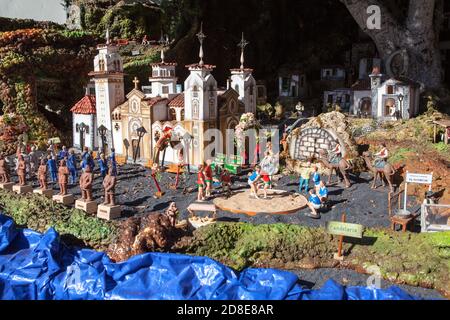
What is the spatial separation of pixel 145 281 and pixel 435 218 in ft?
27.9

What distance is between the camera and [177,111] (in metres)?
22.0

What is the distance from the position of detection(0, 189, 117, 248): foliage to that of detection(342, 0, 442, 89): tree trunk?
2439cm

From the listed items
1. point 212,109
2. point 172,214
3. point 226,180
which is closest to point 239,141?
point 212,109

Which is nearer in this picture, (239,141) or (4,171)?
(4,171)

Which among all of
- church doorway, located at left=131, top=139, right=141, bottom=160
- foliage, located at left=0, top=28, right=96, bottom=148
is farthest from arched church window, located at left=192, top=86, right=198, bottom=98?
foliage, located at left=0, top=28, right=96, bottom=148

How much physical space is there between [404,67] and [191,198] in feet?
70.0

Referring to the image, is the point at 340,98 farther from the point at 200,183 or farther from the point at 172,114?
the point at 200,183

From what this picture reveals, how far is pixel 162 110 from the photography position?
22.4 metres

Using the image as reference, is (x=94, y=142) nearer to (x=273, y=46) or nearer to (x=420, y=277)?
(x=420, y=277)

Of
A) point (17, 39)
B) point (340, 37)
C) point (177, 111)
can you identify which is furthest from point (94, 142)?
point (340, 37)

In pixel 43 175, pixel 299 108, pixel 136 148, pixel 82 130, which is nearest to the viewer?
pixel 43 175

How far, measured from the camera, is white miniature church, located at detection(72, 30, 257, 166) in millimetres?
A: 21016

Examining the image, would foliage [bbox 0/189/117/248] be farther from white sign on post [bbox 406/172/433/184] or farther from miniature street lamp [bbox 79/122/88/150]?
white sign on post [bbox 406/172/433/184]

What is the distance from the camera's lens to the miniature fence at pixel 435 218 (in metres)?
13.3
